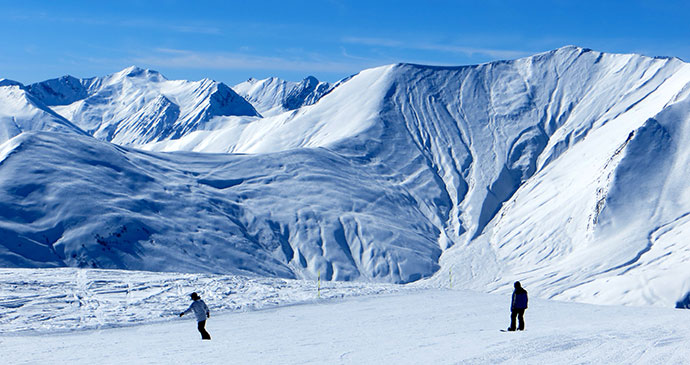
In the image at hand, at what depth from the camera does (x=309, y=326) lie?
19.2 metres

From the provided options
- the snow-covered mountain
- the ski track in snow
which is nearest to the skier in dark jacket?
the ski track in snow

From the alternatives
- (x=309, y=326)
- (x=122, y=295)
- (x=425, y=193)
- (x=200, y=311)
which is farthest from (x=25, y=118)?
(x=200, y=311)

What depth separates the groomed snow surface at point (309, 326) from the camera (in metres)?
14.2

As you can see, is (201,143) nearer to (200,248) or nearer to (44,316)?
(200,248)

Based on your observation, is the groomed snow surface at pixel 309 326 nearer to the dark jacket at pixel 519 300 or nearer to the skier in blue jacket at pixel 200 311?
the skier in blue jacket at pixel 200 311

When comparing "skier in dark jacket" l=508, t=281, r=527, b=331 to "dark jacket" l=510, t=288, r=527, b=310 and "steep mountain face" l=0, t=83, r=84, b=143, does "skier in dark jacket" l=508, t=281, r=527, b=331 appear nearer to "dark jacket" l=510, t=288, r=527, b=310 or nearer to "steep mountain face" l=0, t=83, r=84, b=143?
"dark jacket" l=510, t=288, r=527, b=310

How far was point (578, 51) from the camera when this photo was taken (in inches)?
4823

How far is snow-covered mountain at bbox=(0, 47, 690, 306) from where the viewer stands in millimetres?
64500

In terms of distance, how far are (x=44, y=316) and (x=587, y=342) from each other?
14.7 metres

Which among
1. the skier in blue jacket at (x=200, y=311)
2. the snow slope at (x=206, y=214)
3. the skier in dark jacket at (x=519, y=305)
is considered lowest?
the skier in blue jacket at (x=200, y=311)

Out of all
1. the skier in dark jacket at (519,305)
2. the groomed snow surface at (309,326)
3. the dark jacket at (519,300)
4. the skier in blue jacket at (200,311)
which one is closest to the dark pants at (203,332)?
the skier in blue jacket at (200,311)

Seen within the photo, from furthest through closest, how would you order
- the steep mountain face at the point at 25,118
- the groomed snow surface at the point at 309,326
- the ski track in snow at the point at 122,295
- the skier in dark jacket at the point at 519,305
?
the steep mountain face at the point at 25,118 < the ski track in snow at the point at 122,295 < the skier in dark jacket at the point at 519,305 < the groomed snow surface at the point at 309,326

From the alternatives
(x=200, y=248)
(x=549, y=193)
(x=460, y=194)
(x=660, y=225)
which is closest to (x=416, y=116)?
(x=460, y=194)

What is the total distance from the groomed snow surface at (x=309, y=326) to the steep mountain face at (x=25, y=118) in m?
147
